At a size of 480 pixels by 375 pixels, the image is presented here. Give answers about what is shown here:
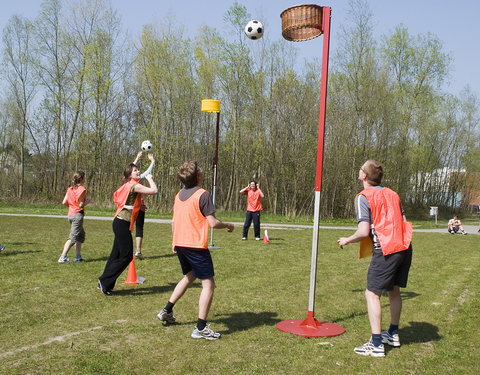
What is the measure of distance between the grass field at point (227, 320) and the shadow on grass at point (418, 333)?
0.01m

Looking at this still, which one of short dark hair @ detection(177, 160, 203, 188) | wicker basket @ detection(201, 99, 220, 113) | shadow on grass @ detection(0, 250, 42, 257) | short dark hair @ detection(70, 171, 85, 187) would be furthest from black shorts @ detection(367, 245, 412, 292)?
shadow on grass @ detection(0, 250, 42, 257)

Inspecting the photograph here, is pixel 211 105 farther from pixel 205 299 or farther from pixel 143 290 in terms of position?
pixel 205 299

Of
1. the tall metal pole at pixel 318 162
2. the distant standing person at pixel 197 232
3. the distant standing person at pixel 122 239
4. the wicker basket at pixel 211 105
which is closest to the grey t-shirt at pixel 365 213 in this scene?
the tall metal pole at pixel 318 162

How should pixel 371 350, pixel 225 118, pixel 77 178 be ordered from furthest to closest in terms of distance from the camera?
pixel 225 118, pixel 77 178, pixel 371 350

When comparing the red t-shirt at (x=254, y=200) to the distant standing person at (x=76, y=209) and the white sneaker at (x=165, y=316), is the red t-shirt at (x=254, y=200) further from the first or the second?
the white sneaker at (x=165, y=316)

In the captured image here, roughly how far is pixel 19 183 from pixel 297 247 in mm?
35136

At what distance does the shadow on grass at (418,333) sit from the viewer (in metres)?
5.48

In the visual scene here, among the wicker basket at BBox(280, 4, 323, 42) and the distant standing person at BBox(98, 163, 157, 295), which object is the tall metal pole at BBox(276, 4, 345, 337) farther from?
A: the distant standing person at BBox(98, 163, 157, 295)

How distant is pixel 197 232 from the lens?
5.29 meters

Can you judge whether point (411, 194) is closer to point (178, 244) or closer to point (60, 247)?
point (60, 247)

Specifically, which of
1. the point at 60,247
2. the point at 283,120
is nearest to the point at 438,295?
the point at 60,247

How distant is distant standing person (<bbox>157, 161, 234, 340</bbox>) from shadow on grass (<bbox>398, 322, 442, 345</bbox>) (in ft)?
7.10

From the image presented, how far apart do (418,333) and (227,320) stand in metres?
2.29

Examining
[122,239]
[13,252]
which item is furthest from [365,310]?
[13,252]
